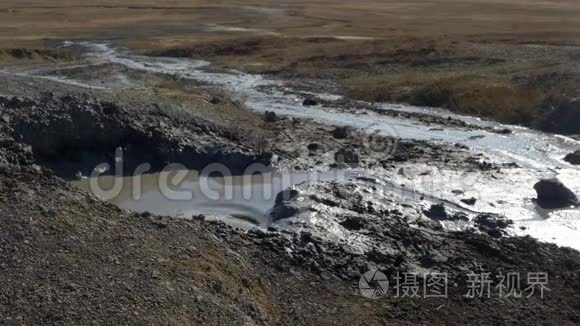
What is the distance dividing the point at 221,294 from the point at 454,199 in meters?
9.57

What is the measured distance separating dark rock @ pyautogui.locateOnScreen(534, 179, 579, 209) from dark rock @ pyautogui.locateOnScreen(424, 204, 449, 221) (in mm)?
2879

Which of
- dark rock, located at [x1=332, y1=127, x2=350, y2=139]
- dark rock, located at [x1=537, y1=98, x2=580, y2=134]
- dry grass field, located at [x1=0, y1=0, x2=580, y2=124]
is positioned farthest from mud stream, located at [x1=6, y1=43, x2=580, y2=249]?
dry grass field, located at [x1=0, y1=0, x2=580, y2=124]

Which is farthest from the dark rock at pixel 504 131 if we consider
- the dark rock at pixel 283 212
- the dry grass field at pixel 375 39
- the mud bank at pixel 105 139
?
the dark rock at pixel 283 212

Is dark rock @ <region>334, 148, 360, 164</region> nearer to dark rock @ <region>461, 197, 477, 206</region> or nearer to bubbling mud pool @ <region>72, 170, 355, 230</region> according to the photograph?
bubbling mud pool @ <region>72, 170, 355, 230</region>

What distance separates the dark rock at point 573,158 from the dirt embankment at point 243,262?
23.5 ft

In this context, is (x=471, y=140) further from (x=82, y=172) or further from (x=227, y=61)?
(x=227, y=61)

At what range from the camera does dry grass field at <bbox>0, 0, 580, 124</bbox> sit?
112ft

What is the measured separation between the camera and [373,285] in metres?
13.5

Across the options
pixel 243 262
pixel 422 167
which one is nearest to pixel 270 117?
pixel 422 167

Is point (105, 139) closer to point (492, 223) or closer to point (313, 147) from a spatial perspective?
point (313, 147)

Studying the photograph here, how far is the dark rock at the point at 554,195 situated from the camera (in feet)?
62.6

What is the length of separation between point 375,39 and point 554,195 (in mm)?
38990

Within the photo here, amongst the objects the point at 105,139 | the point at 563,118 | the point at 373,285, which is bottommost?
the point at 563,118

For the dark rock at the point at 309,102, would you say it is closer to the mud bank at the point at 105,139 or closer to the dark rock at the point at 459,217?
the mud bank at the point at 105,139
